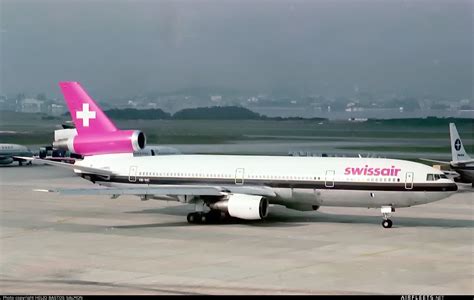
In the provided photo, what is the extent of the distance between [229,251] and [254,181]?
8.87 meters

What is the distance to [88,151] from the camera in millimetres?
44000

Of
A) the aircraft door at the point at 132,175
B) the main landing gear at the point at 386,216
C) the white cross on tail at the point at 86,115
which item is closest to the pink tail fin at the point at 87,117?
the white cross on tail at the point at 86,115

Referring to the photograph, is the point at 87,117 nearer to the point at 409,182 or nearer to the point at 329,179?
the point at 329,179

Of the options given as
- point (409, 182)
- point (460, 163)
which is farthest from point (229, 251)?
point (460, 163)

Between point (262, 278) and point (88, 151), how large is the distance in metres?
20.4

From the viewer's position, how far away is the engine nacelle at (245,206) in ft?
124

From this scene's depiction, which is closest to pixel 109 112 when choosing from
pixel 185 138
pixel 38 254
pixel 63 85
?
pixel 185 138

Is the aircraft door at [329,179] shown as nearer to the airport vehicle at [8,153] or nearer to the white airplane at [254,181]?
the white airplane at [254,181]

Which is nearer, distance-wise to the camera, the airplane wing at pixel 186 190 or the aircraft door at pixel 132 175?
the airplane wing at pixel 186 190

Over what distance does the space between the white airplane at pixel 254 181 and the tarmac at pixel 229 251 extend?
44.1 inches

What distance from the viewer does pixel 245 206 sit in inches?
1487

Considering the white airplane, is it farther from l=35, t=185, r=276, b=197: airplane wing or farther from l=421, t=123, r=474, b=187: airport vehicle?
l=421, t=123, r=474, b=187: airport vehicle

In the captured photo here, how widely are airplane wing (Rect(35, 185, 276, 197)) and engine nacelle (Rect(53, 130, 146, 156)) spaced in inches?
178

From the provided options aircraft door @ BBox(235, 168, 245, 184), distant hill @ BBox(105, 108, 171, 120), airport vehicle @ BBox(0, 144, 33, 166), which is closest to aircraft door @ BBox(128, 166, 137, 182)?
aircraft door @ BBox(235, 168, 245, 184)
